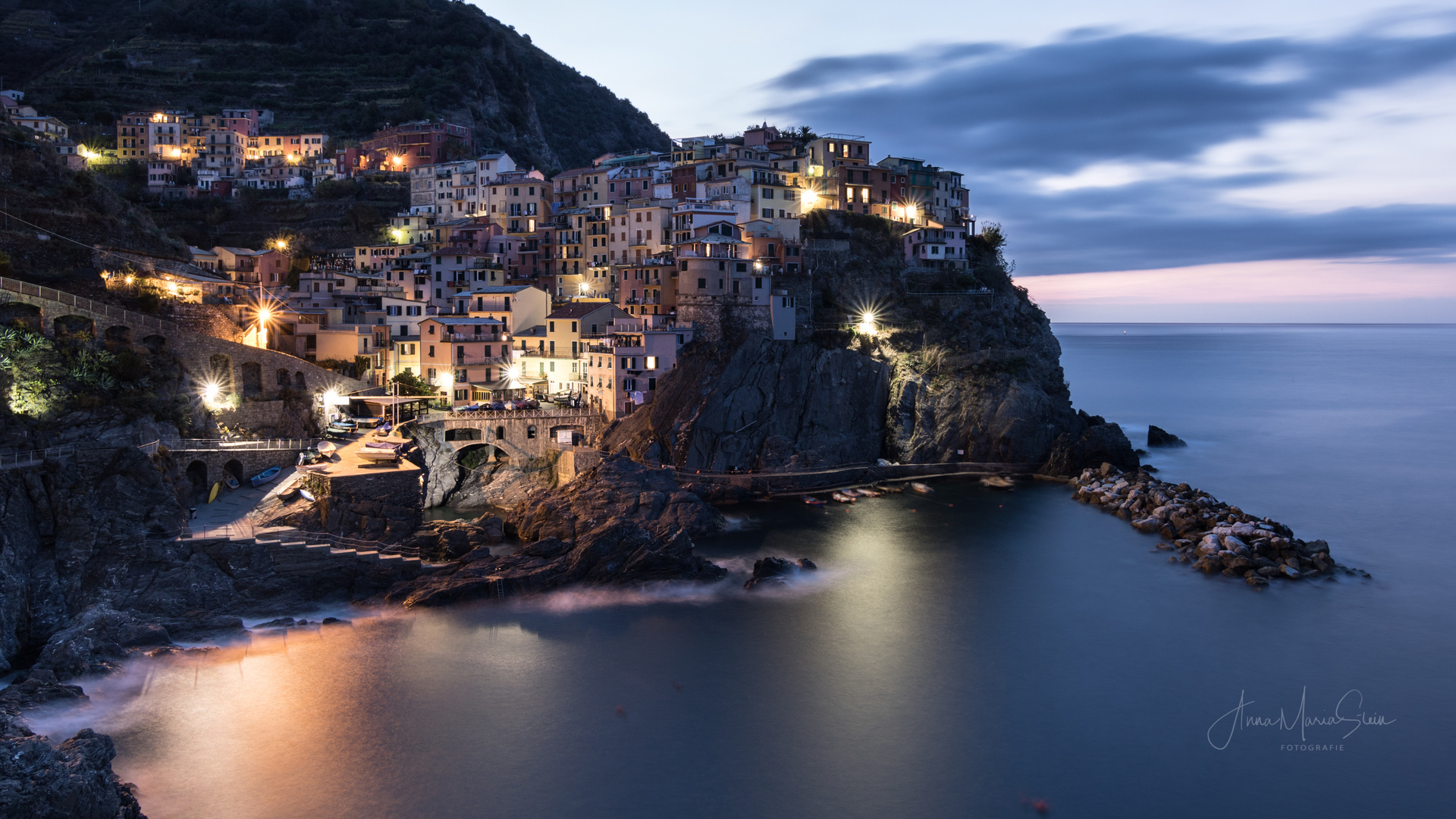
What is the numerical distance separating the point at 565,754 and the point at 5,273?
2634 cm

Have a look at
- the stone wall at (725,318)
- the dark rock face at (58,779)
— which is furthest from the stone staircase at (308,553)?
the stone wall at (725,318)

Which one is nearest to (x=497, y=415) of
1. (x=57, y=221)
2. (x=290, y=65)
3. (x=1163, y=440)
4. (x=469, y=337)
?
(x=469, y=337)

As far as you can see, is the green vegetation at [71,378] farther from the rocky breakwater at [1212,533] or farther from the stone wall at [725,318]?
the rocky breakwater at [1212,533]

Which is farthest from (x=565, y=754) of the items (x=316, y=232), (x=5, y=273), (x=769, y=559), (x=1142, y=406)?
(x=1142, y=406)

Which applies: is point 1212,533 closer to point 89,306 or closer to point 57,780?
point 57,780

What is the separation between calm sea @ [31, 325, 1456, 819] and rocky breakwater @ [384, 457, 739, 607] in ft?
3.40

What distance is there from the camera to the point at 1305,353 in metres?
144

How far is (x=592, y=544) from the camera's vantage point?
92.1 ft

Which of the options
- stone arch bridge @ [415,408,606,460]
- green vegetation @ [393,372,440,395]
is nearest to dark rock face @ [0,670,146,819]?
stone arch bridge @ [415,408,606,460]

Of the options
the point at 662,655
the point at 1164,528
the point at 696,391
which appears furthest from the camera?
the point at 696,391

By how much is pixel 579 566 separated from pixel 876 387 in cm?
2043

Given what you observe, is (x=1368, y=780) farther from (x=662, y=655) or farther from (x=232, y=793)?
(x=232, y=793)

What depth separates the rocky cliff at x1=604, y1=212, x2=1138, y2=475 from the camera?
1571 inches

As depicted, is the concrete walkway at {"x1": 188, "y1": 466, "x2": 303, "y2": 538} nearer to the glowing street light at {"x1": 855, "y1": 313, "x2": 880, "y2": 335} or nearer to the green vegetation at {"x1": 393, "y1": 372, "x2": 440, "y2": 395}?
the green vegetation at {"x1": 393, "y1": 372, "x2": 440, "y2": 395}
